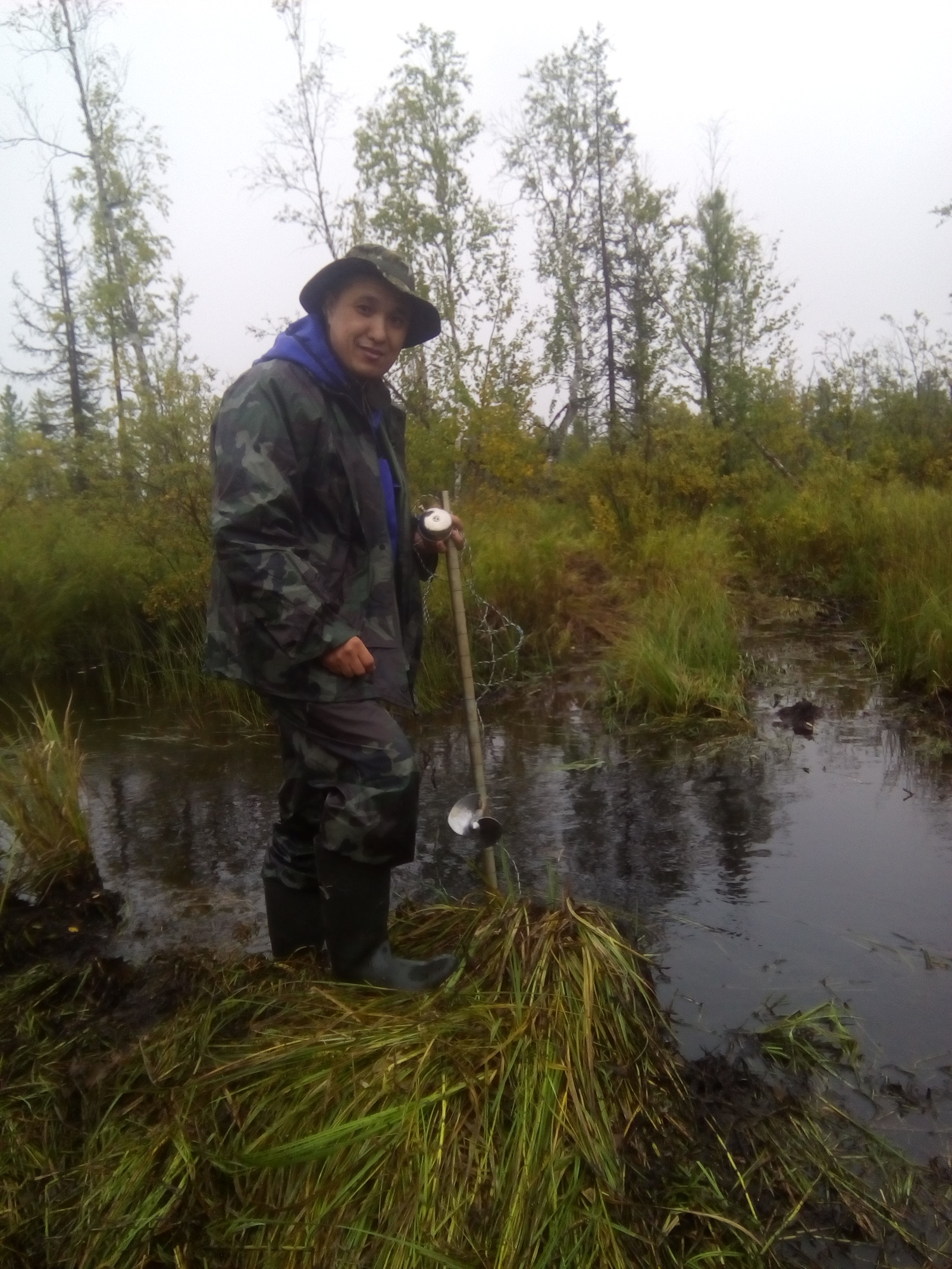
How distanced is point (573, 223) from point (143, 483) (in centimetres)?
1930

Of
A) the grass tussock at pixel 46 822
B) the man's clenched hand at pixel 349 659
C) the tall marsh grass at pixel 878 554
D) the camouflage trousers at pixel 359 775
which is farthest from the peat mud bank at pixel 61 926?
the tall marsh grass at pixel 878 554

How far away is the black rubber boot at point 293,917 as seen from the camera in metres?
2.83

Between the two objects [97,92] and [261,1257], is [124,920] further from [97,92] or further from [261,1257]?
[97,92]

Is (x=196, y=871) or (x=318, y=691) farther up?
(x=318, y=691)

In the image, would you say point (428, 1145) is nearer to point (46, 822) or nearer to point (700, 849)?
point (700, 849)

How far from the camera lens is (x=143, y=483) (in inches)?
291

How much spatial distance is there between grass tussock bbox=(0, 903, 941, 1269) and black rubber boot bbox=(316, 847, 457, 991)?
0.06m

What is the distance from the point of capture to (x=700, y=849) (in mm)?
3916

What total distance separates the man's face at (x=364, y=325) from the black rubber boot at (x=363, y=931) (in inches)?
52.5

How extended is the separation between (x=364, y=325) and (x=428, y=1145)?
79.8 inches

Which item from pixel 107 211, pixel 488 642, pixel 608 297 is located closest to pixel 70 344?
pixel 107 211

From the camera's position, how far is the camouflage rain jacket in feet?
7.77

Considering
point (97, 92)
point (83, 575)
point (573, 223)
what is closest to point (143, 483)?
point (83, 575)

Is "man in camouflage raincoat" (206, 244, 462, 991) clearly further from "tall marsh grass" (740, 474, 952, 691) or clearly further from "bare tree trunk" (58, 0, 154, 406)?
"bare tree trunk" (58, 0, 154, 406)
